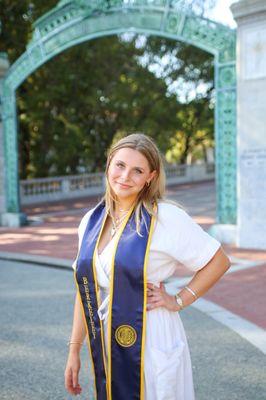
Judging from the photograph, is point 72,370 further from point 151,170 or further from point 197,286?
point 151,170

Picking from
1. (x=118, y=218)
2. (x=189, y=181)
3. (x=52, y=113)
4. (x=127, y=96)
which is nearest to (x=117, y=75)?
(x=127, y=96)

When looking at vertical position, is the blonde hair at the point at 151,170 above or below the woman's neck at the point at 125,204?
above

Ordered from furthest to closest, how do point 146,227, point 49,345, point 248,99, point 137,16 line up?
point 137,16 < point 248,99 < point 49,345 < point 146,227

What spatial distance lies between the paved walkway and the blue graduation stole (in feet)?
10.2

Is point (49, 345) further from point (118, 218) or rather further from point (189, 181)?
point (189, 181)

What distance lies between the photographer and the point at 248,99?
29.4 ft

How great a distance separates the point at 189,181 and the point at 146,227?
1056 inches

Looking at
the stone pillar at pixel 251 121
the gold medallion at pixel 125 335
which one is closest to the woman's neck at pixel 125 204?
the gold medallion at pixel 125 335

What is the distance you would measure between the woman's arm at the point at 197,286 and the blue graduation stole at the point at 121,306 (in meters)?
0.04

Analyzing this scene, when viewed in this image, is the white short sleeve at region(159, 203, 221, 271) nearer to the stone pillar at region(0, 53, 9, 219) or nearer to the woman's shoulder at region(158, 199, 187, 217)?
the woman's shoulder at region(158, 199, 187, 217)

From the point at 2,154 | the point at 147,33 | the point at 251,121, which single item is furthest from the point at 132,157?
the point at 2,154

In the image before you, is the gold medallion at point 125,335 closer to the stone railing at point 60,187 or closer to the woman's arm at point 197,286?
the woman's arm at point 197,286

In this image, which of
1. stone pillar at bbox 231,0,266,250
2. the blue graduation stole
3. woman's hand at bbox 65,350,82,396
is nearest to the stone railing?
stone pillar at bbox 231,0,266,250

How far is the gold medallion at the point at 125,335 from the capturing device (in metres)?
1.96
